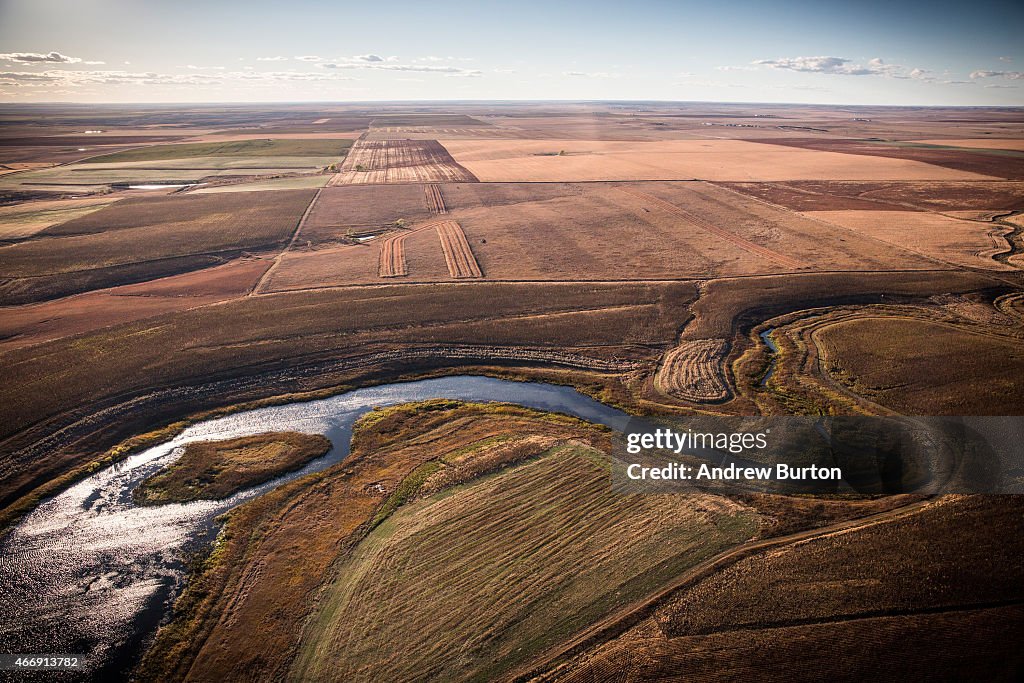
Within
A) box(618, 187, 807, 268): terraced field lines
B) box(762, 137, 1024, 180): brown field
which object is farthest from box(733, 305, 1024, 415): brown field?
box(762, 137, 1024, 180): brown field

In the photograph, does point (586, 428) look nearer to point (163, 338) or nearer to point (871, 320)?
point (871, 320)

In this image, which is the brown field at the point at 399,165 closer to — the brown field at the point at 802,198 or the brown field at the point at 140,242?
the brown field at the point at 140,242

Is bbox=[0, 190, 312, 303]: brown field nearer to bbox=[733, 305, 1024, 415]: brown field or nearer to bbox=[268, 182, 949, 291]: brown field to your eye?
bbox=[268, 182, 949, 291]: brown field

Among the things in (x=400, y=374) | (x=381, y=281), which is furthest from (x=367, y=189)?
(x=400, y=374)

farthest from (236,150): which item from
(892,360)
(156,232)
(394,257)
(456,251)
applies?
(892,360)

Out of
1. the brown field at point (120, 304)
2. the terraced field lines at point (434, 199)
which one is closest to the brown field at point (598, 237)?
the terraced field lines at point (434, 199)

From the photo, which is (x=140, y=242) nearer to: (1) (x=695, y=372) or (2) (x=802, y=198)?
(1) (x=695, y=372)
